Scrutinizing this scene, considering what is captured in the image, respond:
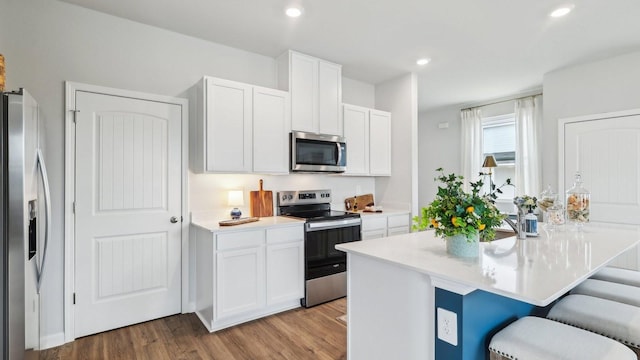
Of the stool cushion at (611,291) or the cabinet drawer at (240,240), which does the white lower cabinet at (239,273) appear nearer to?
the cabinet drawer at (240,240)

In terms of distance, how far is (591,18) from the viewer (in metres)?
2.73

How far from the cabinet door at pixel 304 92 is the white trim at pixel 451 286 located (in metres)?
2.44

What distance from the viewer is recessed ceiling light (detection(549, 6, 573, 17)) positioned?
2572mm

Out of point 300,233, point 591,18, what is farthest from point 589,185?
point 300,233

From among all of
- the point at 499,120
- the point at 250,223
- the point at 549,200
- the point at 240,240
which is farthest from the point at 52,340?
the point at 499,120

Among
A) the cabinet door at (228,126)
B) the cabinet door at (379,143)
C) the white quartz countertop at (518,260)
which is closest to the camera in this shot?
the white quartz countertop at (518,260)

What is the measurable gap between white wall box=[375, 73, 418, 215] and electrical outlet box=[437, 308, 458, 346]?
287 cm

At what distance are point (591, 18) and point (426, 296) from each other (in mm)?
2980

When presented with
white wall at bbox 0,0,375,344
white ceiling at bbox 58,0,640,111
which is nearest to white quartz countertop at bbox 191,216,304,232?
white wall at bbox 0,0,375,344

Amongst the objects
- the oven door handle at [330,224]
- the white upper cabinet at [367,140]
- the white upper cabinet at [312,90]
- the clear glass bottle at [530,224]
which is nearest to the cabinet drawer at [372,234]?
the oven door handle at [330,224]

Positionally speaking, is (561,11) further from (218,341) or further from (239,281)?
(218,341)

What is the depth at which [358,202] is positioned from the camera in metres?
4.31

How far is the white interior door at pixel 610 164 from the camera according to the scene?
3.38m

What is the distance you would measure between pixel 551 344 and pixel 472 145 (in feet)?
16.2
